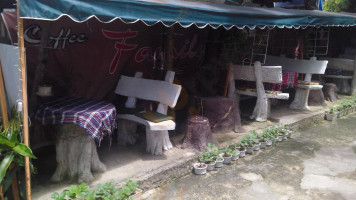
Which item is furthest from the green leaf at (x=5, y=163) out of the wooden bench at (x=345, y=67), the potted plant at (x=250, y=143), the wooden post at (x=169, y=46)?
the wooden bench at (x=345, y=67)

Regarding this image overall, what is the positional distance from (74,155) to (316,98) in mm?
6967

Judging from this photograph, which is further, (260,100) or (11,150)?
Answer: (260,100)

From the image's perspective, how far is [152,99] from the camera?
500 centimetres

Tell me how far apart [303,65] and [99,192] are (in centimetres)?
663

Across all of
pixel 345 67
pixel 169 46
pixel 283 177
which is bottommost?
pixel 283 177

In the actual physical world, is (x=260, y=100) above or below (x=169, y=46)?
below

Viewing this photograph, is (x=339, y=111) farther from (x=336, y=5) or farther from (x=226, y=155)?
(x=336, y=5)

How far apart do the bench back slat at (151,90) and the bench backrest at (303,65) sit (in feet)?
15.6

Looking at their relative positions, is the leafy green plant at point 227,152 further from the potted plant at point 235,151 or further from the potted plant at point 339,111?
the potted plant at point 339,111

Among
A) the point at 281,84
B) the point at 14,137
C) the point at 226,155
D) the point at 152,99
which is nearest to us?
the point at 14,137

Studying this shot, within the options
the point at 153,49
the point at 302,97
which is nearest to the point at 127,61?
the point at 153,49

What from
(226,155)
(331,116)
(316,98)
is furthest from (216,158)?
(316,98)

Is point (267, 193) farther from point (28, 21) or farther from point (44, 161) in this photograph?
point (28, 21)

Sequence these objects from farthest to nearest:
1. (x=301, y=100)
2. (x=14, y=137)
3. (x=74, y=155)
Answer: (x=301, y=100) → (x=74, y=155) → (x=14, y=137)
